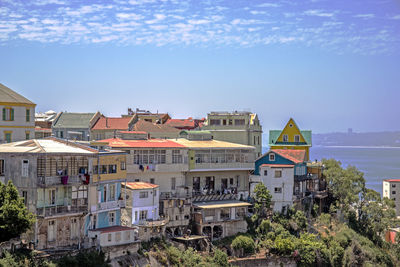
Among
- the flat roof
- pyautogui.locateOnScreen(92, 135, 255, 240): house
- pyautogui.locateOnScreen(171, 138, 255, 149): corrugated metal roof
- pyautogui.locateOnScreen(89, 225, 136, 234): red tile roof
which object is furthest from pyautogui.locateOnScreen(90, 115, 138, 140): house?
pyautogui.locateOnScreen(89, 225, 136, 234): red tile roof

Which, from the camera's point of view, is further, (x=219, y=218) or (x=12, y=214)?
(x=219, y=218)

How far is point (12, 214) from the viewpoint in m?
37.9

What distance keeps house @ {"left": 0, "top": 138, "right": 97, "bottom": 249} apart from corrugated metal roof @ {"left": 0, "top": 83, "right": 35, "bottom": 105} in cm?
1148

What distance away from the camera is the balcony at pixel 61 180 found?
42.0m

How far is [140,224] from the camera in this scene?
49406mm

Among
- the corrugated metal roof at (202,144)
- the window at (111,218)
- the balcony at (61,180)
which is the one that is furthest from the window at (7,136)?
the corrugated metal roof at (202,144)

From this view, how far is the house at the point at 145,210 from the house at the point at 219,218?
15.6ft

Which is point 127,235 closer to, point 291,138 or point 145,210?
point 145,210

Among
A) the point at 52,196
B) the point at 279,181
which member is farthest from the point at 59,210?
the point at 279,181

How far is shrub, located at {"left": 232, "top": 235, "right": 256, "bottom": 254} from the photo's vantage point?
177ft

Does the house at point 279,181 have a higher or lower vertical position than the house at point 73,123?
lower

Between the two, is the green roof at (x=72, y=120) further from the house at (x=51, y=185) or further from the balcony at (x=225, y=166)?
the house at (x=51, y=185)

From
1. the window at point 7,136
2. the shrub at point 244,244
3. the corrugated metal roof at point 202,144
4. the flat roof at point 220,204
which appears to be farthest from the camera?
the corrugated metal roof at point 202,144

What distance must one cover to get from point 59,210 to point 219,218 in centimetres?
1805
